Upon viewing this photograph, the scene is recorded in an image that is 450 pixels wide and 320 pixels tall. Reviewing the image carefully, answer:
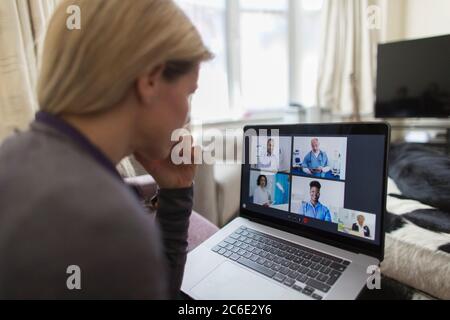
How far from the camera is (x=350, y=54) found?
227 cm

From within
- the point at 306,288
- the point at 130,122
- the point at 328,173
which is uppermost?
the point at 130,122

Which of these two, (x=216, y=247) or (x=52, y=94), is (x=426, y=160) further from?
(x=52, y=94)

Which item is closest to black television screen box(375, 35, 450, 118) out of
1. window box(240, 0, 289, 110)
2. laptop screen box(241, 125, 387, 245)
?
window box(240, 0, 289, 110)

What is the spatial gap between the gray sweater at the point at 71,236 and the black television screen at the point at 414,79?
1.93m

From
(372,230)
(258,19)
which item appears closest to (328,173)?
(372,230)

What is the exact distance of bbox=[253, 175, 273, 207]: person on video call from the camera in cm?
70

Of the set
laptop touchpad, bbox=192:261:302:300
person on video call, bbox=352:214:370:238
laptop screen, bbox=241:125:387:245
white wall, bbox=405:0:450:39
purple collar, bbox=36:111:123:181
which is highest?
white wall, bbox=405:0:450:39

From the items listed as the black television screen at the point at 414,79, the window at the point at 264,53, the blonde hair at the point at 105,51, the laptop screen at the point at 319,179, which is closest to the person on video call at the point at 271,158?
the laptop screen at the point at 319,179

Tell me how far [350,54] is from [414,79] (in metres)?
0.66

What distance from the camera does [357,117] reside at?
229 centimetres

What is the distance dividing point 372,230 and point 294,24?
245 centimetres

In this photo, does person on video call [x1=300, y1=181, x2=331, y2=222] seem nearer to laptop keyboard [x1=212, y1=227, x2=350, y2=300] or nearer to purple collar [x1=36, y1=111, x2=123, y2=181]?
laptop keyboard [x1=212, y1=227, x2=350, y2=300]

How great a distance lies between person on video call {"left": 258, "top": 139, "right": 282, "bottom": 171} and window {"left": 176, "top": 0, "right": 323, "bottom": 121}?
63.7 inches

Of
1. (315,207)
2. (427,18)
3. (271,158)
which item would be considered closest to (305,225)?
(315,207)
